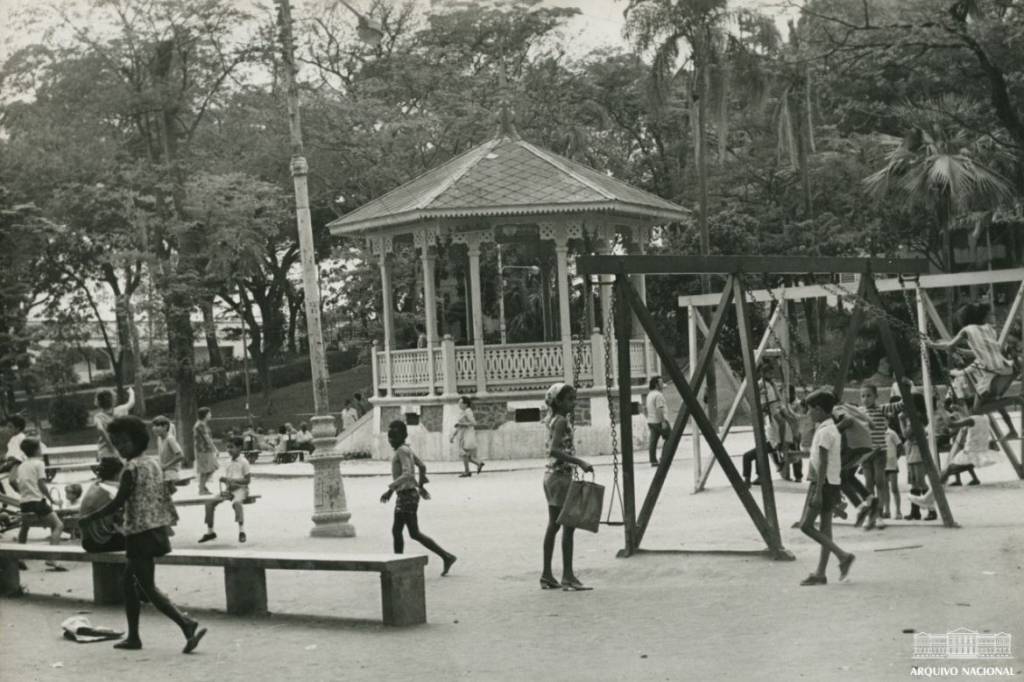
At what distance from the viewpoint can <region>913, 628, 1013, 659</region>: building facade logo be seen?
26.9ft

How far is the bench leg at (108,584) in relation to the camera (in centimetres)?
1246

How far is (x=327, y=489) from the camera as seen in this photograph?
17547mm

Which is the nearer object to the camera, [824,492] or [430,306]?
[824,492]

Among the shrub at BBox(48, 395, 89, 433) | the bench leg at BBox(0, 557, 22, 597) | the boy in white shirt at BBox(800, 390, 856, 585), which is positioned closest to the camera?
the boy in white shirt at BBox(800, 390, 856, 585)

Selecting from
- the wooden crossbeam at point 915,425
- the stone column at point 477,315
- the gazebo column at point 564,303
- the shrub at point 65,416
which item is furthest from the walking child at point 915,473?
the shrub at point 65,416

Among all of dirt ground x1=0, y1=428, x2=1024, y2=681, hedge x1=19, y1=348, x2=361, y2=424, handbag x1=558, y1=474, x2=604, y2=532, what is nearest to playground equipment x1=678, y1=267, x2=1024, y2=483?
dirt ground x1=0, y1=428, x2=1024, y2=681

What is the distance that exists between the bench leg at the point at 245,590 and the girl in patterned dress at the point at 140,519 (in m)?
1.40

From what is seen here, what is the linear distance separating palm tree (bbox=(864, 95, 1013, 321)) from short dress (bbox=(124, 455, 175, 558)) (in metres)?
28.7

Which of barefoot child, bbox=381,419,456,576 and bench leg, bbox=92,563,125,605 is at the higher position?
barefoot child, bbox=381,419,456,576

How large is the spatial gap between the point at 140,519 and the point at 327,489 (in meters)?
7.60

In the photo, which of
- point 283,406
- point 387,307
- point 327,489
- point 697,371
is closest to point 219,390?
point 283,406

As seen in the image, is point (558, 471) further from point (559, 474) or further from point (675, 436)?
point (675, 436)

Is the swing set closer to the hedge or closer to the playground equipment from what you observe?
the playground equipment

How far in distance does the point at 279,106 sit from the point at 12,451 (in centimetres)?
3089
